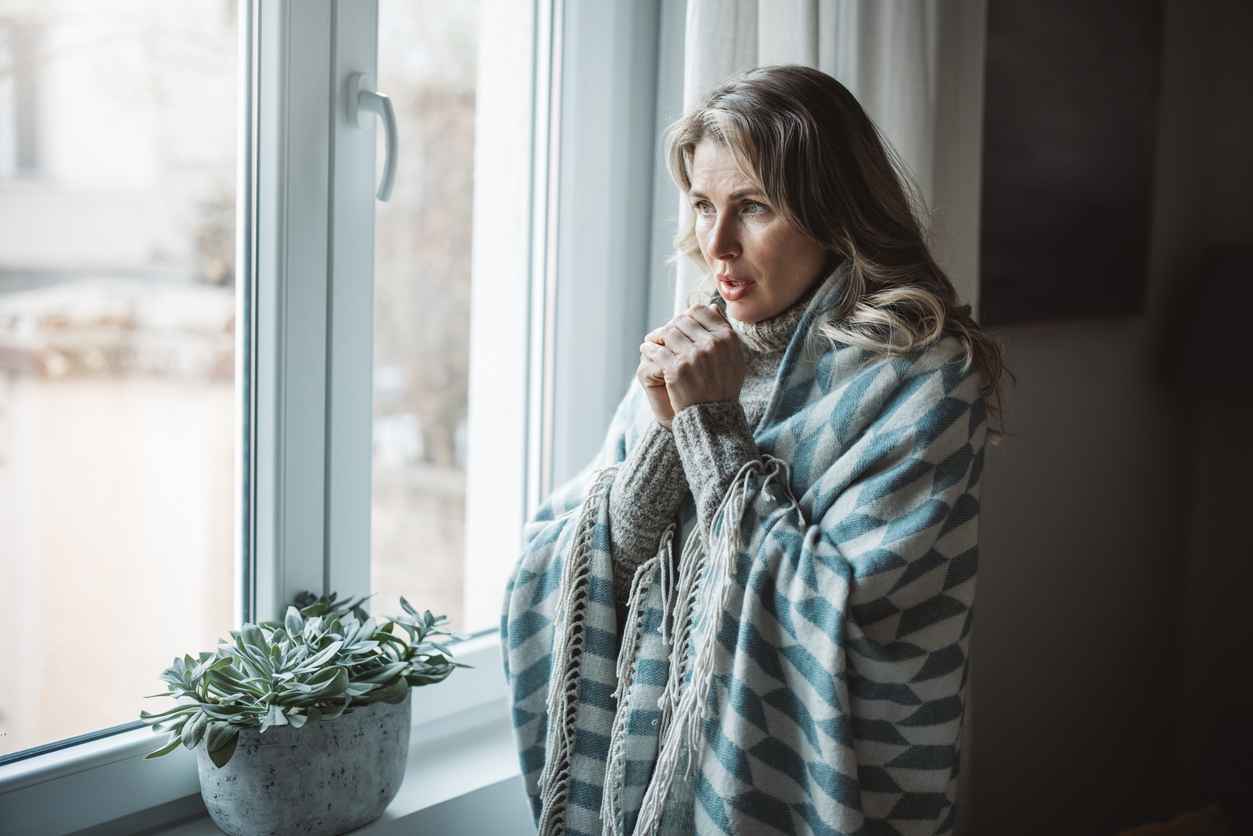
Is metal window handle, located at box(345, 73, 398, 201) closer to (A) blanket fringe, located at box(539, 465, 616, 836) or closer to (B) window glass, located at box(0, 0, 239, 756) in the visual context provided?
(B) window glass, located at box(0, 0, 239, 756)

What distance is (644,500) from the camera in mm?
1201

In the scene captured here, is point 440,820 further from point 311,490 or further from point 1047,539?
point 1047,539

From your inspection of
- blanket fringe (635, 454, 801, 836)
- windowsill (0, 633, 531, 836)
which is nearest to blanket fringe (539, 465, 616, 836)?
blanket fringe (635, 454, 801, 836)

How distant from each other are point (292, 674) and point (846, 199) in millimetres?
786

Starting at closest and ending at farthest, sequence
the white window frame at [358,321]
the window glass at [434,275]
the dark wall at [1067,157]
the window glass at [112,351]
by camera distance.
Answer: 1. the window glass at [112,351]
2. the white window frame at [358,321]
3. the window glass at [434,275]
4. the dark wall at [1067,157]

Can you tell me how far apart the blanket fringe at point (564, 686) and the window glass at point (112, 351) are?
1.53 ft

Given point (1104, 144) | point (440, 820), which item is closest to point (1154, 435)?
point (1104, 144)

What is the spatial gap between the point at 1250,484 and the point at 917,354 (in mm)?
1637

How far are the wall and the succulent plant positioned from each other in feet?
3.71

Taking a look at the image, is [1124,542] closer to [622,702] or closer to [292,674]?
[622,702]

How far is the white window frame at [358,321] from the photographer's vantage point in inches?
50.6

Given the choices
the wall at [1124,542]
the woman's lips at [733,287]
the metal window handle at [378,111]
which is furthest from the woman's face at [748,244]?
the wall at [1124,542]

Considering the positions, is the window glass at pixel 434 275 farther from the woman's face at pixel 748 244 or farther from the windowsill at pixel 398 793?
the woman's face at pixel 748 244

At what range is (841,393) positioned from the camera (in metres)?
1.14
